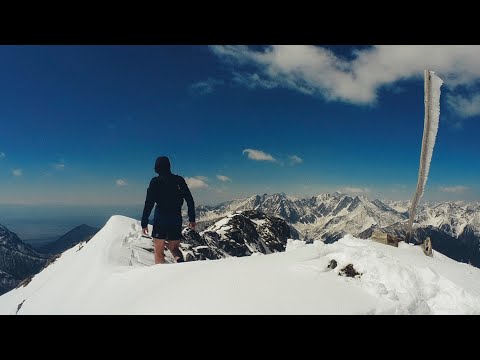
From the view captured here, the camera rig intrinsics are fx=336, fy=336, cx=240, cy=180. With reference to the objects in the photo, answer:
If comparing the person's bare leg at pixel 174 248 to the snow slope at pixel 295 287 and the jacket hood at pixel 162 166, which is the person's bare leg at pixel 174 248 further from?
the jacket hood at pixel 162 166

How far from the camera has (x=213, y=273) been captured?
31.1ft

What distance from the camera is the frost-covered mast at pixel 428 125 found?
12391 millimetres

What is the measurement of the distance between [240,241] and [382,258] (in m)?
183

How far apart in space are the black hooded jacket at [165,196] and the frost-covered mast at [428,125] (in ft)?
30.7

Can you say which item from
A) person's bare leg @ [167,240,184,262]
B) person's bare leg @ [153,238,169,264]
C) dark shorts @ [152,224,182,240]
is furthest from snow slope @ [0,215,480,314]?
person's bare leg @ [167,240,184,262]

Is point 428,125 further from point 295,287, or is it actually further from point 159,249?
point 159,249

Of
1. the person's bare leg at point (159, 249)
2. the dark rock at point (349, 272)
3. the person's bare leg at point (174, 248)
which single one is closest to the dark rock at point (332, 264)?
the dark rock at point (349, 272)

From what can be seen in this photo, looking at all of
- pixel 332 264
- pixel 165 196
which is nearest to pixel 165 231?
pixel 165 196

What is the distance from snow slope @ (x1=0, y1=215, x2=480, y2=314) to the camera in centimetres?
749

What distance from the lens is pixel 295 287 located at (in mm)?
8188

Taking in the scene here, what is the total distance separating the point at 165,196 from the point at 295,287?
23.7ft

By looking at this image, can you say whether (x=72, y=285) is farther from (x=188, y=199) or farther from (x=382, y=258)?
(x=382, y=258)

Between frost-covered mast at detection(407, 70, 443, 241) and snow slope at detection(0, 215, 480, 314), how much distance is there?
295cm

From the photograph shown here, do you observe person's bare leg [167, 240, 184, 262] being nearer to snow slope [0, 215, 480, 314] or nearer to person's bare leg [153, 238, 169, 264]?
person's bare leg [153, 238, 169, 264]
